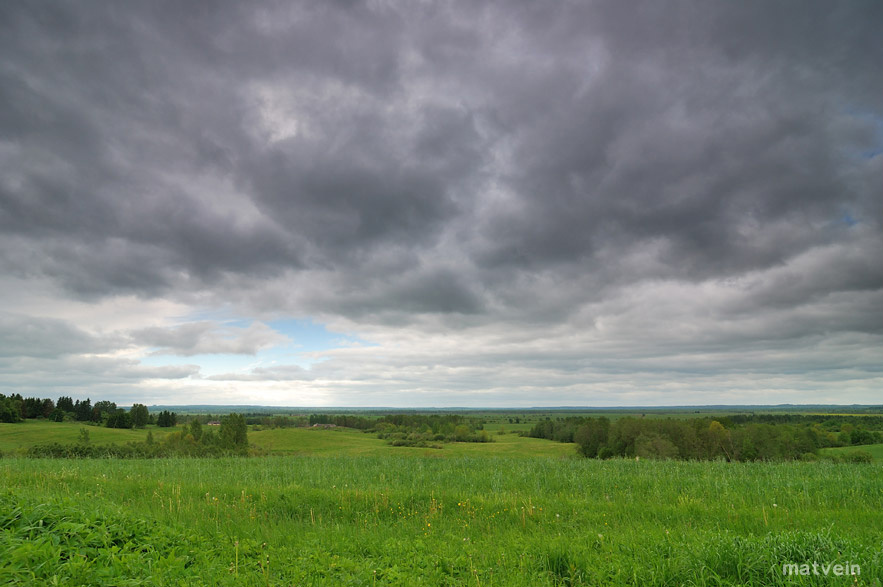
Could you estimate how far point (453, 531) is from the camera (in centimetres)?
1048

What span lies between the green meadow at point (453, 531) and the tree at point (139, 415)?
10438 cm

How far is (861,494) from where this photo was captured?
44.5ft

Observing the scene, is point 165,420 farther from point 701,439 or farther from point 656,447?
point 701,439

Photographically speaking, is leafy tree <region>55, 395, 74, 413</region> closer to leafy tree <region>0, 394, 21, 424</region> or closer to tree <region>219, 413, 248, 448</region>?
leafy tree <region>0, 394, 21, 424</region>

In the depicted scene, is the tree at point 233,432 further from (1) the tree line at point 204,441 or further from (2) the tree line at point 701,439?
(2) the tree line at point 701,439

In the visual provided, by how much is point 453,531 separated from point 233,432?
5579 centimetres

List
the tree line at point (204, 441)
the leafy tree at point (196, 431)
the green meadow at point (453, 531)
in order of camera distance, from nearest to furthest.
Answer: the green meadow at point (453, 531) < the tree line at point (204, 441) < the leafy tree at point (196, 431)

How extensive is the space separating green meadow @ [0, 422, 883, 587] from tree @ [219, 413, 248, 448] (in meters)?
40.6

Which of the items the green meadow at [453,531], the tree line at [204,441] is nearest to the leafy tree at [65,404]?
the tree line at [204,441]

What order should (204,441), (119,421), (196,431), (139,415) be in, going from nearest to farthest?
(204,441) < (196,431) < (119,421) < (139,415)

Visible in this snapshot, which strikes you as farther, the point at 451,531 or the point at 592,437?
the point at 592,437

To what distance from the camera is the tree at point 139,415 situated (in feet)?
337

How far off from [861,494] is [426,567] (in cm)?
1488

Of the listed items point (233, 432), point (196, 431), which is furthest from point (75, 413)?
point (233, 432)
